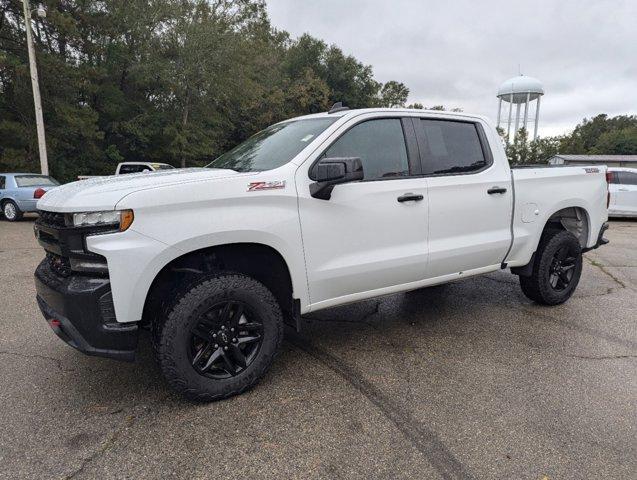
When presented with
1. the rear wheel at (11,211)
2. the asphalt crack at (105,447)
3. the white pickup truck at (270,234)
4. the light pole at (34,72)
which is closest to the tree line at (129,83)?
the light pole at (34,72)

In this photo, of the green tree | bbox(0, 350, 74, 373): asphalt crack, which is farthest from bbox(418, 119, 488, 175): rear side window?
the green tree

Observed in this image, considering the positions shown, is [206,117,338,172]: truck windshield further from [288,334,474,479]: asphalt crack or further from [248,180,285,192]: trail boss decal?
[288,334,474,479]: asphalt crack

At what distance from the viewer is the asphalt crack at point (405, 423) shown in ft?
7.54

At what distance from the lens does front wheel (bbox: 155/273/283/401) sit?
8.80 ft

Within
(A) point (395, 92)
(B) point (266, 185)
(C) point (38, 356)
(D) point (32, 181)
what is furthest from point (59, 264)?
(A) point (395, 92)

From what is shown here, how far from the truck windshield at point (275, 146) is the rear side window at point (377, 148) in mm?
191

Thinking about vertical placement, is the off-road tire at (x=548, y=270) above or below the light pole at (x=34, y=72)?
below

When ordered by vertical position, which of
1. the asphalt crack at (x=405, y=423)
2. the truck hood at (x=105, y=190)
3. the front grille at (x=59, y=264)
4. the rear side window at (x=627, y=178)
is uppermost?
the truck hood at (x=105, y=190)

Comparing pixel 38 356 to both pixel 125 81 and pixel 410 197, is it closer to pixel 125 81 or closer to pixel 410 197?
pixel 410 197

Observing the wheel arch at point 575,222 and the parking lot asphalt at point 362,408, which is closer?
the parking lot asphalt at point 362,408

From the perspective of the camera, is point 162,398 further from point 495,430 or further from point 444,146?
point 444,146

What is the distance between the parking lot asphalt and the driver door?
2.13ft

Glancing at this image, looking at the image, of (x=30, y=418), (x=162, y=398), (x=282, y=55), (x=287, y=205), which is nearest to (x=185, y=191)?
(x=287, y=205)

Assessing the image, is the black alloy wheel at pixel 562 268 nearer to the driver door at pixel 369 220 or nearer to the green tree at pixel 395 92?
the driver door at pixel 369 220
